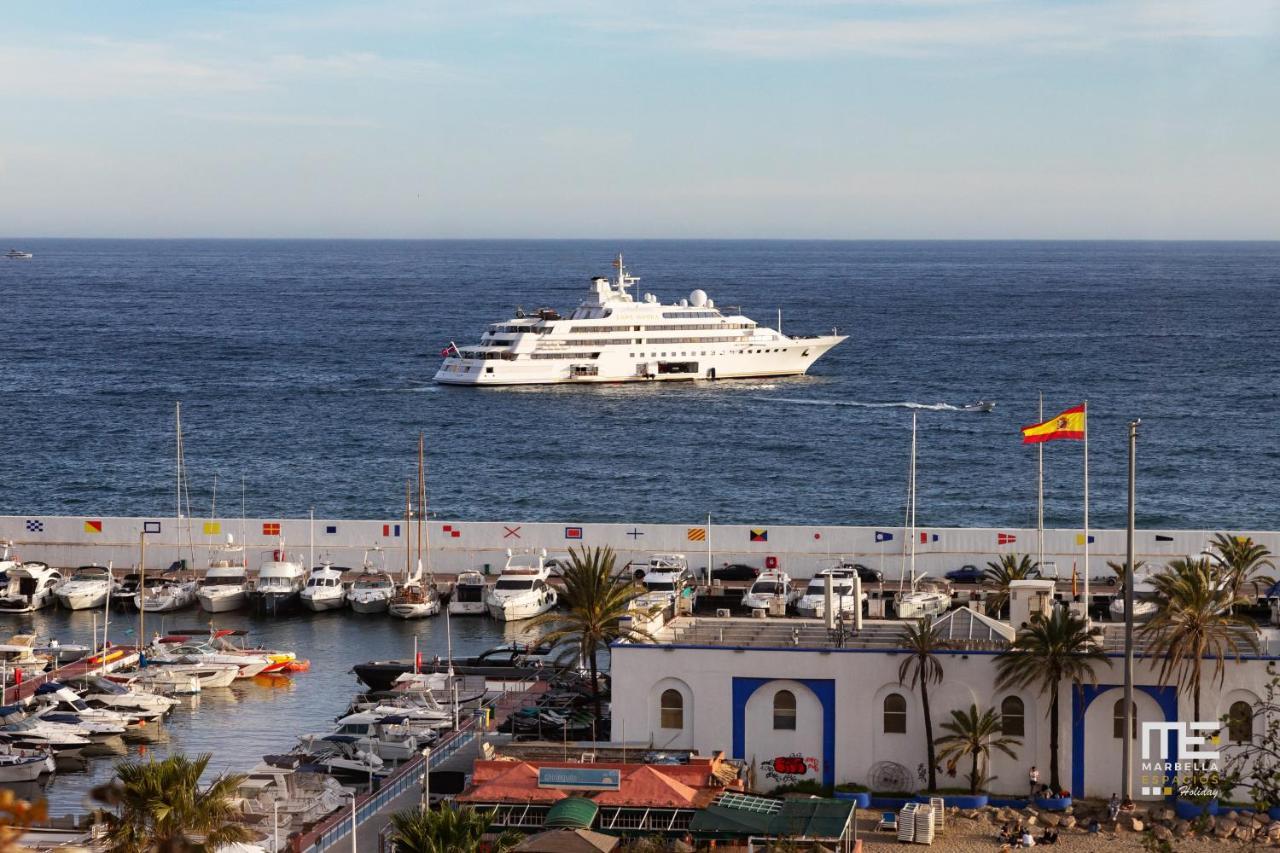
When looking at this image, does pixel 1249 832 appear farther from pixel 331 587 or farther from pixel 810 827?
pixel 331 587

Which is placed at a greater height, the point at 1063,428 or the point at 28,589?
the point at 1063,428

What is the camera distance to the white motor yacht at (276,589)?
51.7 meters

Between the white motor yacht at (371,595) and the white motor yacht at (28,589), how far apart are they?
8.23m

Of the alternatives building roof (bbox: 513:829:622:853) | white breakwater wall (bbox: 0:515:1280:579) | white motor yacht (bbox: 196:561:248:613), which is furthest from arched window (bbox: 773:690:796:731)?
white motor yacht (bbox: 196:561:248:613)

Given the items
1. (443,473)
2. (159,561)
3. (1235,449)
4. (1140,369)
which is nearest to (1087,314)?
(1140,369)

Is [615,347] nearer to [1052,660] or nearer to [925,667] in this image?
[925,667]

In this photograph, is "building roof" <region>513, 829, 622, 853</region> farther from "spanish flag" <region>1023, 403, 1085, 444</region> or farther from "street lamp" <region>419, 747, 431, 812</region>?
"spanish flag" <region>1023, 403, 1085, 444</region>

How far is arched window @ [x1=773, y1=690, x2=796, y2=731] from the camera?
107 ft

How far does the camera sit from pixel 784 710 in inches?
1286

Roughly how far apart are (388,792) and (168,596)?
21.0m

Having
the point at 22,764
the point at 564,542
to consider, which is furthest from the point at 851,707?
the point at 564,542

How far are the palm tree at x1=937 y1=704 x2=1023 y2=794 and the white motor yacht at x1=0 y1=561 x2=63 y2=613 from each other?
29.1 meters

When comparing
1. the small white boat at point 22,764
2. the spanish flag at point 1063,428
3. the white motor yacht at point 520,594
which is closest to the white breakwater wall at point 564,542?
the white motor yacht at point 520,594

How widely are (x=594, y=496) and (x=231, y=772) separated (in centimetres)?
4499
